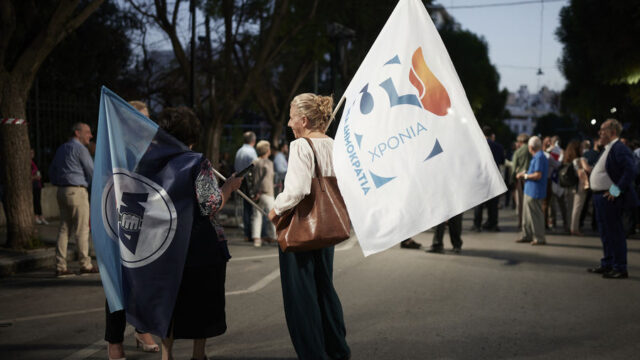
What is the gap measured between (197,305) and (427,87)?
194 cm

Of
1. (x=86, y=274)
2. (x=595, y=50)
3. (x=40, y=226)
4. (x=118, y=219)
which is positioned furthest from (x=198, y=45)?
(x=118, y=219)

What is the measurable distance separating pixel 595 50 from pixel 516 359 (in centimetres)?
2422

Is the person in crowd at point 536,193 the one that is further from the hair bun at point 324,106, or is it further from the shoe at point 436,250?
the hair bun at point 324,106

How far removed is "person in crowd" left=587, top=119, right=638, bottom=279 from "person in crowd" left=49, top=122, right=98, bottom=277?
21.0 feet

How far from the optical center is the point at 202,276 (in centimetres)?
386

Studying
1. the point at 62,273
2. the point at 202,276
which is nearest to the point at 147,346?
the point at 202,276

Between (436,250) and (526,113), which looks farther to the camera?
(526,113)

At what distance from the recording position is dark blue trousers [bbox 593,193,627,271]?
7.52 metres

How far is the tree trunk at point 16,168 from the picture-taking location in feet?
30.5

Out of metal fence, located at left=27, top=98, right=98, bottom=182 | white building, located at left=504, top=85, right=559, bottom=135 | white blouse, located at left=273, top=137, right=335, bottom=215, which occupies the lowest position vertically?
white blouse, located at left=273, top=137, right=335, bottom=215

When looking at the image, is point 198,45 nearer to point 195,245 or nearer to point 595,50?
point 595,50

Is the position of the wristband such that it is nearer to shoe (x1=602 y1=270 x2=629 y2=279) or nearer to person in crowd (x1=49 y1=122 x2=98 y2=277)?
shoe (x1=602 y1=270 x2=629 y2=279)

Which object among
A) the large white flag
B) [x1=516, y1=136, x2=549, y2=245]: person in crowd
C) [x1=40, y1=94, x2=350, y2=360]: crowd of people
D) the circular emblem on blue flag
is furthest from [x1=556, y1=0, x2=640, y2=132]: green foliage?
the circular emblem on blue flag

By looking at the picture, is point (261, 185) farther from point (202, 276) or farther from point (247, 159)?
point (202, 276)
